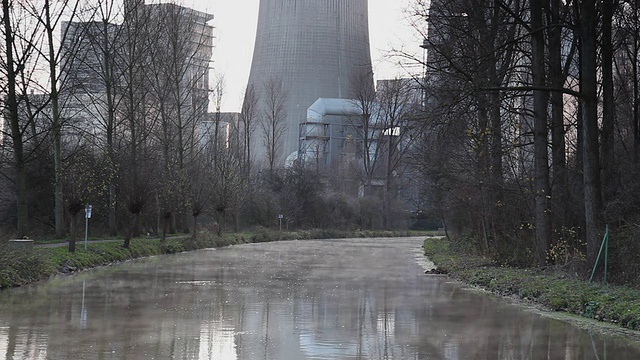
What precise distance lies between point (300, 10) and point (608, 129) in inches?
1836

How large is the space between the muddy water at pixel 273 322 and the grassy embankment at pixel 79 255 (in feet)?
1.65

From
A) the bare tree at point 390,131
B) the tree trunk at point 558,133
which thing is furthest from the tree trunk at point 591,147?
the bare tree at point 390,131

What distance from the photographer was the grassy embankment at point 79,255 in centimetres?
1641

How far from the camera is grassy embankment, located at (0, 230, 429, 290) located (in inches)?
646

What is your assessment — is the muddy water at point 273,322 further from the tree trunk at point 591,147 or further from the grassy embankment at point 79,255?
the tree trunk at point 591,147

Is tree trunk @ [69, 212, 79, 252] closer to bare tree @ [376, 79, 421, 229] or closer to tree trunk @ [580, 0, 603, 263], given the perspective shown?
tree trunk @ [580, 0, 603, 263]

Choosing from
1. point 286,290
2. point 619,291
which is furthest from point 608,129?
point 286,290

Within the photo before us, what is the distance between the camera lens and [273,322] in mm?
11547

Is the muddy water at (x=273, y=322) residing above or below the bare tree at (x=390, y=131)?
below

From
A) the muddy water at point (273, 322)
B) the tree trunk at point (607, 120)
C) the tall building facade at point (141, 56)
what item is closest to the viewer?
the muddy water at point (273, 322)

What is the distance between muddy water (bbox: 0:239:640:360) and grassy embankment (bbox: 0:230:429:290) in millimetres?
504

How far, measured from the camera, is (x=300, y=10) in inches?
2453

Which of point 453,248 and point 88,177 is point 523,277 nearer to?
point 88,177

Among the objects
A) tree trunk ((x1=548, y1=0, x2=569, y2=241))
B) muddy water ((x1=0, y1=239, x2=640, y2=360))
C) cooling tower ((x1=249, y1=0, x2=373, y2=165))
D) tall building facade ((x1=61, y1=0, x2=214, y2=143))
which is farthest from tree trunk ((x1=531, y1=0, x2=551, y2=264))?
cooling tower ((x1=249, y1=0, x2=373, y2=165))
